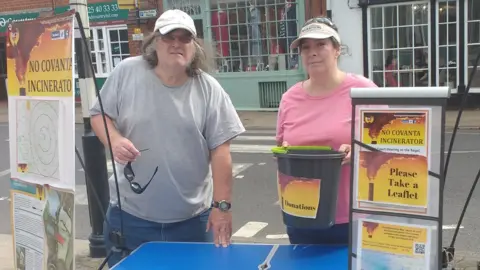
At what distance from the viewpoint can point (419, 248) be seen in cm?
155

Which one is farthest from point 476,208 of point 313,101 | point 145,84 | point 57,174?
point 57,174

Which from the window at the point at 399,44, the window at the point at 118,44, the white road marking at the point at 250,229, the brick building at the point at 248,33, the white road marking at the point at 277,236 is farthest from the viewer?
the window at the point at 118,44

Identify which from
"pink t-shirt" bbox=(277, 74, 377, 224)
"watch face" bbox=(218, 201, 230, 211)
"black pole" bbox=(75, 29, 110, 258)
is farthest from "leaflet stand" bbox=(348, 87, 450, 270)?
"black pole" bbox=(75, 29, 110, 258)

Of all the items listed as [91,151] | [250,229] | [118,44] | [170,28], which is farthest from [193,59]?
[118,44]

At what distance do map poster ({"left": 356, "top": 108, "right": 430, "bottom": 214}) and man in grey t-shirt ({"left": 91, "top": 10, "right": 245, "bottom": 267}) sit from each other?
91cm

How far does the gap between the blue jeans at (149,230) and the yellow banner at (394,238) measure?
1.06 meters

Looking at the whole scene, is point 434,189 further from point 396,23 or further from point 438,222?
point 396,23

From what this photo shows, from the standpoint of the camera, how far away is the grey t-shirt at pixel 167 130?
2.31 m

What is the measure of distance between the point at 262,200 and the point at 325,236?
3.74 metres

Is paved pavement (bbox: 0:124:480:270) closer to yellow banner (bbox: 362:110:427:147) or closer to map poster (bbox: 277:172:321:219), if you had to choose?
map poster (bbox: 277:172:321:219)

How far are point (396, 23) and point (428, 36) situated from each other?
840 millimetres

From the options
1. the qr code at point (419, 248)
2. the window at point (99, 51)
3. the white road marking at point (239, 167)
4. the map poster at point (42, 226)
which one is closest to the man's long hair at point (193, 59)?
the map poster at point (42, 226)

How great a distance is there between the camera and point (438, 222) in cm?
151

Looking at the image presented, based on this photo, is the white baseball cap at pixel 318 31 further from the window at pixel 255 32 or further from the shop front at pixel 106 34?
the shop front at pixel 106 34
